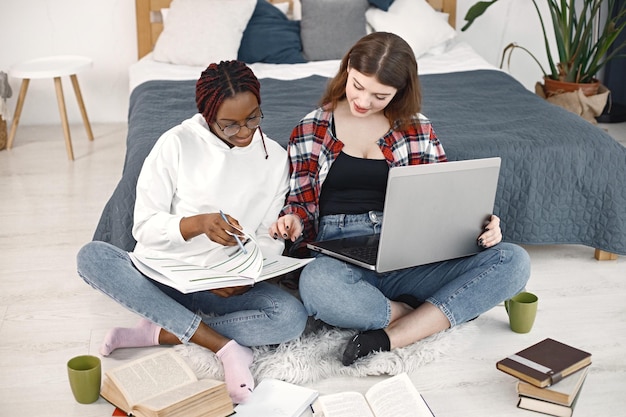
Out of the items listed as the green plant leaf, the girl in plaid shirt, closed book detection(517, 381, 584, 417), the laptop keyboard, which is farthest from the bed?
closed book detection(517, 381, 584, 417)

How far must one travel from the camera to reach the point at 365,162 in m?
2.25

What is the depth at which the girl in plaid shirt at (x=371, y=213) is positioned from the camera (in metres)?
2.13

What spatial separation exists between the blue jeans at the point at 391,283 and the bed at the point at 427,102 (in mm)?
523

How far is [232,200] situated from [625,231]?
4.55 feet

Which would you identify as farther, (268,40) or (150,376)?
(268,40)

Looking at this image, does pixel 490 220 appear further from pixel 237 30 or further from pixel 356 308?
pixel 237 30

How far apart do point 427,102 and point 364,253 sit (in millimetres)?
1239

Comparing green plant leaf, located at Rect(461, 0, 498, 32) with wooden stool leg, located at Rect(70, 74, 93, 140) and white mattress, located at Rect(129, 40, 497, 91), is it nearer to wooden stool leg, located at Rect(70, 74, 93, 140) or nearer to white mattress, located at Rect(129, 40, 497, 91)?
A: white mattress, located at Rect(129, 40, 497, 91)

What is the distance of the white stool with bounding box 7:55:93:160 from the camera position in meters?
3.79

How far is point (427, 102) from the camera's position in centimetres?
322

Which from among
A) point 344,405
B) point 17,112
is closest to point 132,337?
point 344,405

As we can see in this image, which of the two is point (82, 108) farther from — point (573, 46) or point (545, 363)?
point (545, 363)

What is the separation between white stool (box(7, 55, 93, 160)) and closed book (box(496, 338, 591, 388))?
8.28 ft

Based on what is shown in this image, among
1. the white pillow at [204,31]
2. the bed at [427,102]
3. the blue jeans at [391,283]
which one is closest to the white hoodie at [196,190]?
the blue jeans at [391,283]
